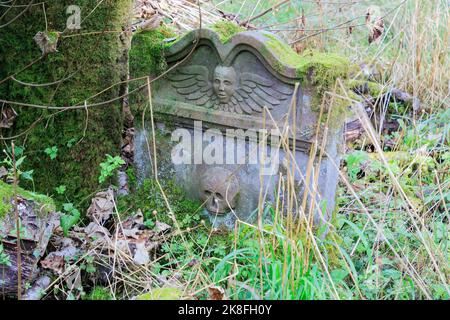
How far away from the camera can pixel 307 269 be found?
8.21ft

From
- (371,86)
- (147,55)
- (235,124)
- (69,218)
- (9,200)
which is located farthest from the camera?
(371,86)

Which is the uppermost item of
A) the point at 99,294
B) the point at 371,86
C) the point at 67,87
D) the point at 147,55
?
the point at 147,55

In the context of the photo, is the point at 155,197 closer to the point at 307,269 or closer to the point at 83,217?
the point at 83,217

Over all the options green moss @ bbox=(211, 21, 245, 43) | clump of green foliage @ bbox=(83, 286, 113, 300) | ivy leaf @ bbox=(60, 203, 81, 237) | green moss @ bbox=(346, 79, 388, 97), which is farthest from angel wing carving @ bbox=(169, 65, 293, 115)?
green moss @ bbox=(346, 79, 388, 97)

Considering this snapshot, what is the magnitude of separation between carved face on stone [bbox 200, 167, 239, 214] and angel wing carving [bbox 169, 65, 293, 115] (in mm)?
365

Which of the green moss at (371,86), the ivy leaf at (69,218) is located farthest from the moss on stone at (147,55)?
the green moss at (371,86)

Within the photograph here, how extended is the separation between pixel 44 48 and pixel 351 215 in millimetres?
1992

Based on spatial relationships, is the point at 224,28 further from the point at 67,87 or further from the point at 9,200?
the point at 9,200

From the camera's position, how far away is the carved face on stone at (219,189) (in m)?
3.23

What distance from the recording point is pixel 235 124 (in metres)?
3.16

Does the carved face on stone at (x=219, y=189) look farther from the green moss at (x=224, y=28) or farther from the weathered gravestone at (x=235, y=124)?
the green moss at (x=224, y=28)

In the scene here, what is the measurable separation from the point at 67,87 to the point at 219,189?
1.01m

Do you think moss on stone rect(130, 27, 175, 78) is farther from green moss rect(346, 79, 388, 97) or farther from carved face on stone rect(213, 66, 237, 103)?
green moss rect(346, 79, 388, 97)

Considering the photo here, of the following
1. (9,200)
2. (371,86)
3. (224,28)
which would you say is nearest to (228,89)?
(224,28)
